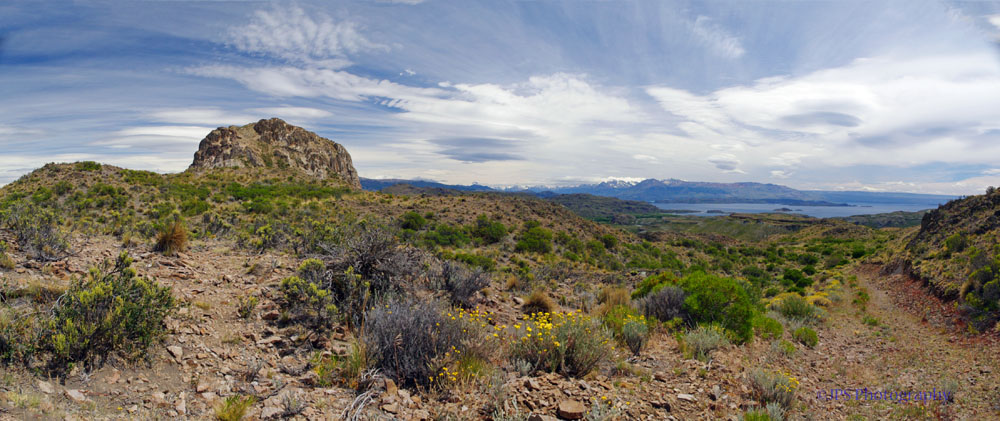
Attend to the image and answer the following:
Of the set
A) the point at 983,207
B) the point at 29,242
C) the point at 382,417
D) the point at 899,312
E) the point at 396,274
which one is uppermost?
the point at 983,207

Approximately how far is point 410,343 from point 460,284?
2.98 meters

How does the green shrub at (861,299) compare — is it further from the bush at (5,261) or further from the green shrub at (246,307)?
the bush at (5,261)

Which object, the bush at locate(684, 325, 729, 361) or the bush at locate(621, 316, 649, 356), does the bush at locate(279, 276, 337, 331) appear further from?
the bush at locate(684, 325, 729, 361)

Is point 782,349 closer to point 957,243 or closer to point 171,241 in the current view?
point 171,241

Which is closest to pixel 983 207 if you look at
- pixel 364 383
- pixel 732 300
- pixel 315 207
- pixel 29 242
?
pixel 732 300

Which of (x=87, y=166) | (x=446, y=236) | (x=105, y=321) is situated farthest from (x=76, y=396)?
(x=87, y=166)

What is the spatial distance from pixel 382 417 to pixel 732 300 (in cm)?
731

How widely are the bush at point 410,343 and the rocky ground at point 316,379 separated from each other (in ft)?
0.76

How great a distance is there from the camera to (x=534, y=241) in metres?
26.0

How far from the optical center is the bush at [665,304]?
26.0ft

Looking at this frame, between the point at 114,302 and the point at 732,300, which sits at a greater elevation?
the point at 114,302

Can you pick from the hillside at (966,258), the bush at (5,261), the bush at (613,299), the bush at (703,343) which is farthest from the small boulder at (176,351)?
the hillside at (966,258)

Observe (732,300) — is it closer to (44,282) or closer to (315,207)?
(44,282)

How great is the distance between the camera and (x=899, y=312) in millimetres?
13594
